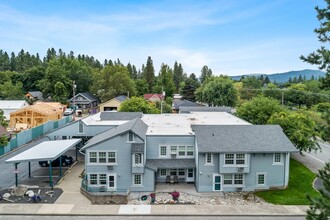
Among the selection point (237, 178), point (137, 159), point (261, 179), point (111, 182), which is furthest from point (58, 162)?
point (261, 179)

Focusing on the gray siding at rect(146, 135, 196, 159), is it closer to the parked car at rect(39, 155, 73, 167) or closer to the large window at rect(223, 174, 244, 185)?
the large window at rect(223, 174, 244, 185)

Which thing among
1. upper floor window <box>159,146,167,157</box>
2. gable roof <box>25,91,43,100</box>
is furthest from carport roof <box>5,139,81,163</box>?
gable roof <box>25,91,43,100</box>

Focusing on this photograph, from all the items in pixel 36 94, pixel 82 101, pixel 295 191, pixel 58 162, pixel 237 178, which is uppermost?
pixel 36 94

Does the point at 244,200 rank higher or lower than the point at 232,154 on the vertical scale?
lower

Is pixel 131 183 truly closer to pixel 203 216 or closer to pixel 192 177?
pixel 192 177

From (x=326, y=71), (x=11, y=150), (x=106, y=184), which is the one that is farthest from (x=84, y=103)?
(x=326, y=71)

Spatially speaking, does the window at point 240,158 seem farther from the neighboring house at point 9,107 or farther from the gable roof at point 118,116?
the neighboring house at point 9,107

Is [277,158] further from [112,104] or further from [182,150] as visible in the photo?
[112,104]
